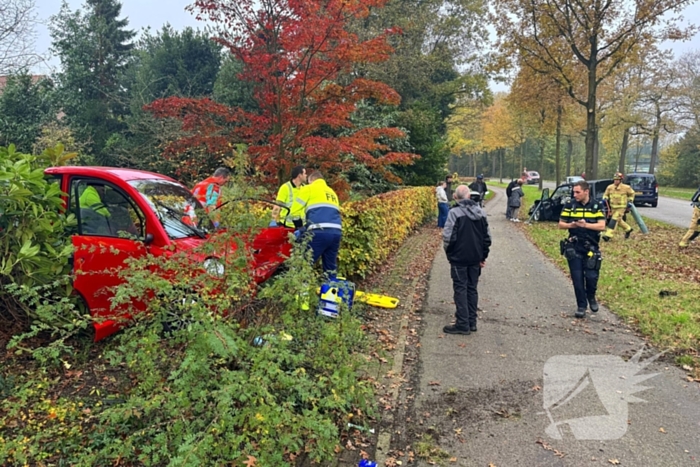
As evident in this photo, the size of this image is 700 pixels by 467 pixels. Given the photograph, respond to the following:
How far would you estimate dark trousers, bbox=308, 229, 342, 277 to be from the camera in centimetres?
586

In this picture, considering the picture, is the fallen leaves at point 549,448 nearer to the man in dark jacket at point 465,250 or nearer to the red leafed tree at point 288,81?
the man in dark jacket at point 465,250

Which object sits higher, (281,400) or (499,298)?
(281,400)

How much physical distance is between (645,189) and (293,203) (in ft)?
85.4

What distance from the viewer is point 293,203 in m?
5.68

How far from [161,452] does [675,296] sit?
7.75 meters

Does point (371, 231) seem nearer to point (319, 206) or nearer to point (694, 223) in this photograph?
point (319, 206)

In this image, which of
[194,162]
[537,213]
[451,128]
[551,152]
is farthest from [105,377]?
[551,152]

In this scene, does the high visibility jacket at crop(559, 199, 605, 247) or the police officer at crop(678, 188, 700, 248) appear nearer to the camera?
the high visibility jacket at crop(559, 199, 605, 247)

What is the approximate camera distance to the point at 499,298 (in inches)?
308

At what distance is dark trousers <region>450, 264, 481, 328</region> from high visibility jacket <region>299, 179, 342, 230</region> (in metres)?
1.62

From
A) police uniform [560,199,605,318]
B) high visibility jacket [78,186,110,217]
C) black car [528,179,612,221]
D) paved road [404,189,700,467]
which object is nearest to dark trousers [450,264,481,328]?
paved road [404,189,700,467]

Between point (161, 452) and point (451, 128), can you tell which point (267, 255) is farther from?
point (451, 128)

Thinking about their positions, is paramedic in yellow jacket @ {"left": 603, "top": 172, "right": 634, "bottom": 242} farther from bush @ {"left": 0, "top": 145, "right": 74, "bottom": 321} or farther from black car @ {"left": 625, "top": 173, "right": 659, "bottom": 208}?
black car @ {"left": 625, "top": 173, "right": 659, "bottom": 208}

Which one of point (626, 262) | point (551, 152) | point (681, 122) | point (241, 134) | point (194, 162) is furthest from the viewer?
point (551, 152)
